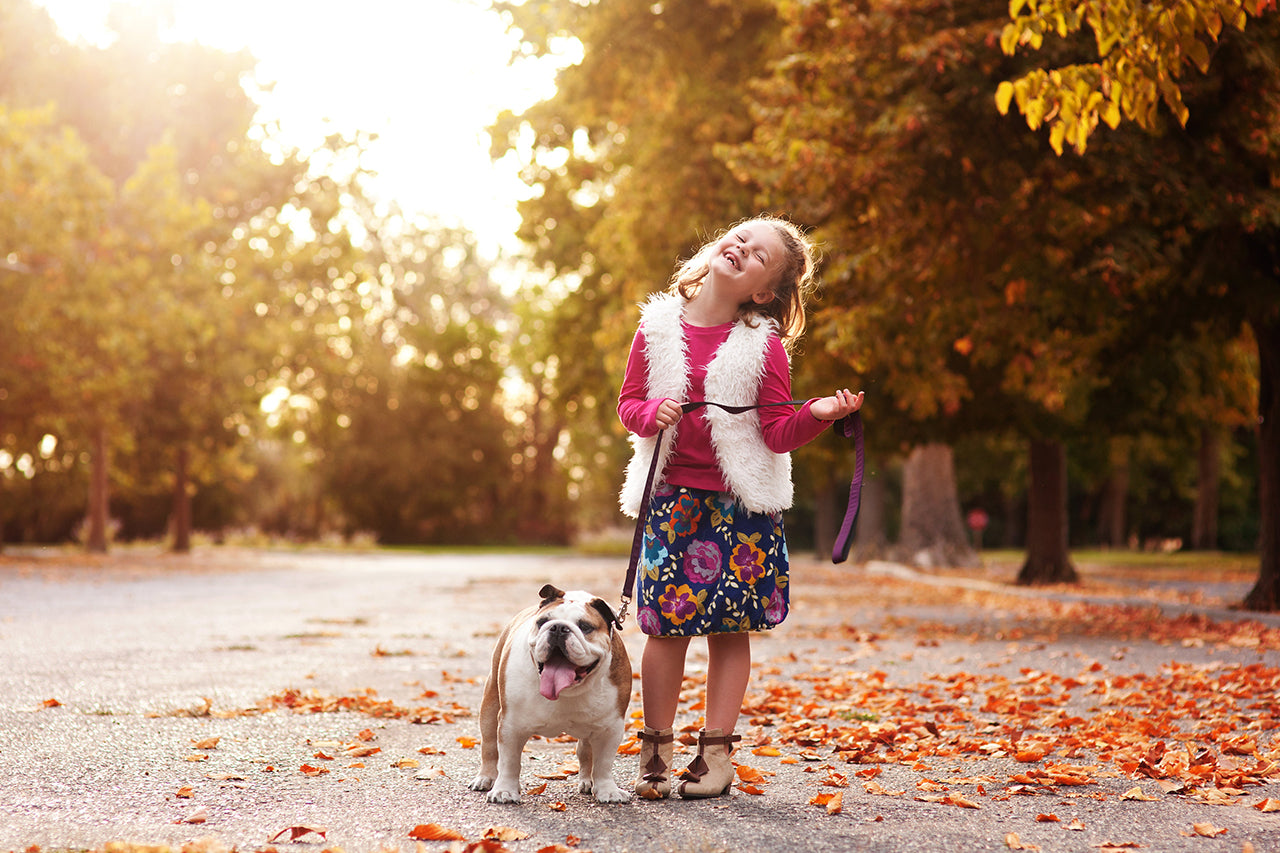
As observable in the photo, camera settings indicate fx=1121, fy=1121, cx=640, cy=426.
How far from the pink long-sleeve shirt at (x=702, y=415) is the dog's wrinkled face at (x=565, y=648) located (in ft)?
2.24

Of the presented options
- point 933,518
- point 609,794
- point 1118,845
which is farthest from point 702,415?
point 933,518

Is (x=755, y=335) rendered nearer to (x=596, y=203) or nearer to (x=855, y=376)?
(x=855, y=376)

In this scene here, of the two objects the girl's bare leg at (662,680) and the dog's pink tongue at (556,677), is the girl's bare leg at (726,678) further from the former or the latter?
the dog's pink tongue at (556,677)

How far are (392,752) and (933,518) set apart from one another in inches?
817

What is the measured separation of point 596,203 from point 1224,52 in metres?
14.6

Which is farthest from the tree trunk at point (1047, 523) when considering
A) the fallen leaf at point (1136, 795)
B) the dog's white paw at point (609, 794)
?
the dog's white paw at point (609, 794)

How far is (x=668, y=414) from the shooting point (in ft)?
12.1

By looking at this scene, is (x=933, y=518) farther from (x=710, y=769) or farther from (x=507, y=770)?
(x=507, y=770)

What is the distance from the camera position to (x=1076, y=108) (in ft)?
17.2

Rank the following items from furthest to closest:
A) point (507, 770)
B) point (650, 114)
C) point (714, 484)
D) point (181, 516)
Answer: point (181, 516)
point (650, 114)
point (714, 484)
point (507, 770)

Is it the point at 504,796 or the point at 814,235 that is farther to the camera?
the point at 814,235

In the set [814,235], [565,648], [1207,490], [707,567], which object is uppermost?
[814,235]

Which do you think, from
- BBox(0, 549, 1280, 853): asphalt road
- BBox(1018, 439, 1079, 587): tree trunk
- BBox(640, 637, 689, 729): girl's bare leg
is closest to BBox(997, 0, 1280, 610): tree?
BBox(0, 549, 1280, 853): asphalt road

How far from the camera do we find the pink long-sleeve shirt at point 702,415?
151 inches
